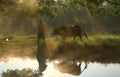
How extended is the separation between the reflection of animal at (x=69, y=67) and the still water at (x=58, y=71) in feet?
0.65

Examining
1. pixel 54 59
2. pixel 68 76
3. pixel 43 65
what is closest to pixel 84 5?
pixel 54 59

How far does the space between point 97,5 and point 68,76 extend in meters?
15.9

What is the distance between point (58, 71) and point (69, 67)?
40.8 inches

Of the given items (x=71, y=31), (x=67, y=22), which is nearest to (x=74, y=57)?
(x=71, y=31)

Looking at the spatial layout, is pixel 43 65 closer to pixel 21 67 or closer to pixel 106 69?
pixel 21 67

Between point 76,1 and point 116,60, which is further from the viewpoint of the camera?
point 76,1

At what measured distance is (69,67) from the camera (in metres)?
16.5

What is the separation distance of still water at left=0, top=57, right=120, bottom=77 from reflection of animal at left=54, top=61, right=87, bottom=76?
0.20 meters

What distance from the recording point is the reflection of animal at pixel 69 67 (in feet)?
50.5

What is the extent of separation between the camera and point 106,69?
16.1m

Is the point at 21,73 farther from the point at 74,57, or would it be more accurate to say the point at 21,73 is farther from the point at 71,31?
the point at 71,31

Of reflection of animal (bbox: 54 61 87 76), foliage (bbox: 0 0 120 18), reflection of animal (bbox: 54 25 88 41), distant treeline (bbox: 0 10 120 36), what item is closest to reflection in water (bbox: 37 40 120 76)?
reflection of animal (bbox: 54 61 87 76)

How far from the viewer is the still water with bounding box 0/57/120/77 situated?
1480 cm

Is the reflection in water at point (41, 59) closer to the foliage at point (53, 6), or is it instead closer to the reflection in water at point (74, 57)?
the reflection in water at point (74, 57)
